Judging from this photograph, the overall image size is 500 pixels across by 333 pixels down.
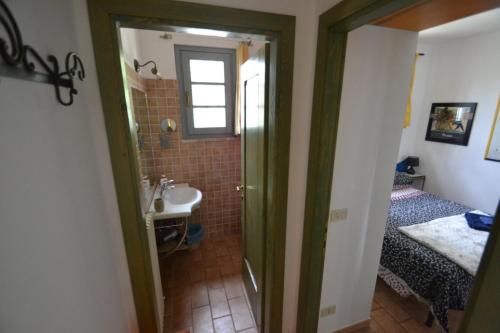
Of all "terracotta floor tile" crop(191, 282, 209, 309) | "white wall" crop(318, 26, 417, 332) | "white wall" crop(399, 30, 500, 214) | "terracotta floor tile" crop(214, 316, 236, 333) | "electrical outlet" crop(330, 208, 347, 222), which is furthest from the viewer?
"white wall" crop(399, 30, 500, 214)

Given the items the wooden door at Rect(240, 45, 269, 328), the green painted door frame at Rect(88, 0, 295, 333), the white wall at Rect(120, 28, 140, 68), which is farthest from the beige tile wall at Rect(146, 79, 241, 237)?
the green painted door frame at Rect(88, 0, 295, 333)

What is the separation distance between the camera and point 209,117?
116 inches

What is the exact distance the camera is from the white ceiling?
261 cm

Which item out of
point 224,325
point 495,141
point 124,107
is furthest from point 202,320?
point 495,141

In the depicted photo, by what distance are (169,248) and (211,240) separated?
2.15ft

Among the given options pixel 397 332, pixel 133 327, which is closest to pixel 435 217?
pixel 397 332

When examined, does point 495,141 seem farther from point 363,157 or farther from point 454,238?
point 363,157

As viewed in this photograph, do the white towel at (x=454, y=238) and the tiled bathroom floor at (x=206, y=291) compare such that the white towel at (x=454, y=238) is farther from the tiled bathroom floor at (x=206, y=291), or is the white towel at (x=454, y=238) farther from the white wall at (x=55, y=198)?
the white wall at (x=55, y=198)

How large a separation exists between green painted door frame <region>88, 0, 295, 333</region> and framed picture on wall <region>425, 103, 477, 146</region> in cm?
401

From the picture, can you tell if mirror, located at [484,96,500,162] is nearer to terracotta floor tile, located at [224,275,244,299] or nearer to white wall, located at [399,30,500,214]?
white wall, located at [399,30,500,214]

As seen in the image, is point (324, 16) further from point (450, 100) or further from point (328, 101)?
point (450, 100)

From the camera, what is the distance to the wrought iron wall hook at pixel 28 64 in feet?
1.44

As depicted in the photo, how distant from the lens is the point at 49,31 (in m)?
0.68

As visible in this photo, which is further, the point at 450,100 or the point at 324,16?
the point at 450,100
